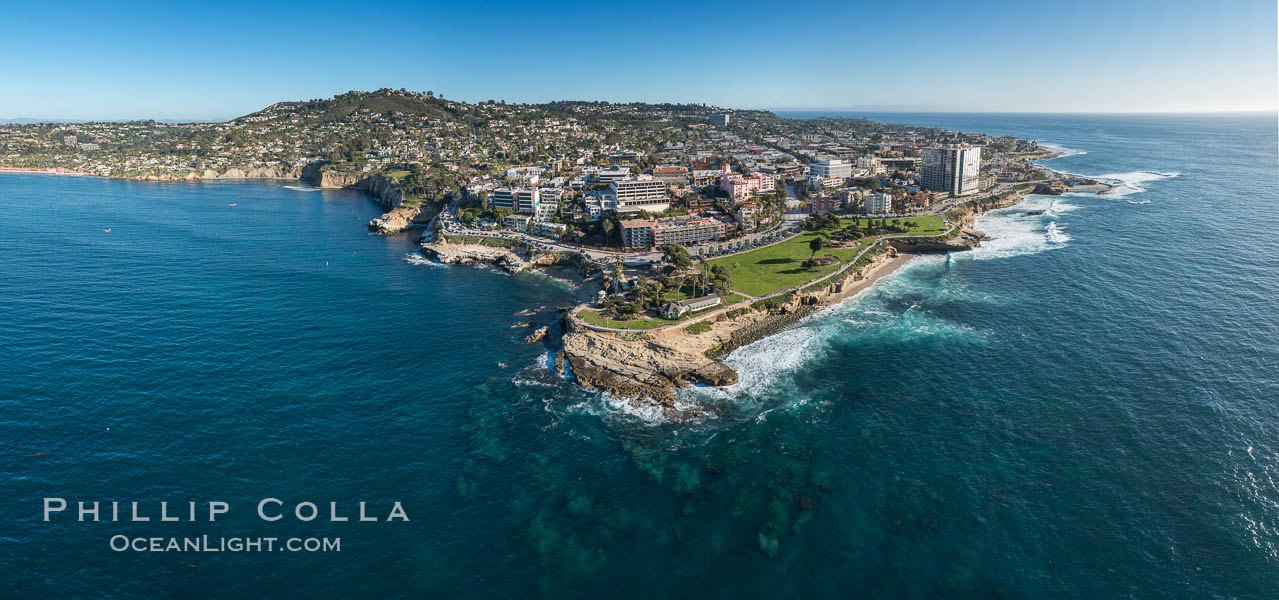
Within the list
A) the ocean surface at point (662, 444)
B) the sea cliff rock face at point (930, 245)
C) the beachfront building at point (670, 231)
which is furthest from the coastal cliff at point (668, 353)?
the sea cliff rock face at point (930, 245)

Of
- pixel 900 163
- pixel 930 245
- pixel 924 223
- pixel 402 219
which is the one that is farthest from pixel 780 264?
pixel 900 163

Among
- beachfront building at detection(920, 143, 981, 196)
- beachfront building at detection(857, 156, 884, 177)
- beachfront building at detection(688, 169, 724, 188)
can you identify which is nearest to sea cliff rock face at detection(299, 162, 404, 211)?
beachfront building at detection(688, 169, 724, 188)

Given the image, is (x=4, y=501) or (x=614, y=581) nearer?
(x=614, y=581)

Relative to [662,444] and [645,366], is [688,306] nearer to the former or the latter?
[645,366]

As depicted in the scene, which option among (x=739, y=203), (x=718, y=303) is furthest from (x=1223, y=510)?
(x=739, y=203)

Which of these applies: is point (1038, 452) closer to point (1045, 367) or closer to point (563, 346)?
point (1045, 367)

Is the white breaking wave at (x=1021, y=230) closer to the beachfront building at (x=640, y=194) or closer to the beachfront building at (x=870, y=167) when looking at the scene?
the beachfront building at (x=870, y=167)
